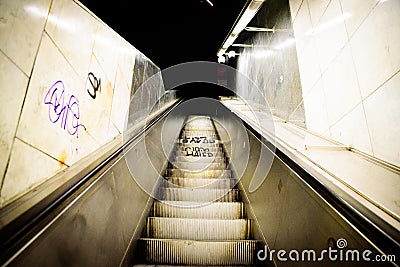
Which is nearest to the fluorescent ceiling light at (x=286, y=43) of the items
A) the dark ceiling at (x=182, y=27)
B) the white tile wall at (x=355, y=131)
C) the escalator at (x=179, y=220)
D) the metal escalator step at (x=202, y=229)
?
the dark ceiling at (x=182, y=27)

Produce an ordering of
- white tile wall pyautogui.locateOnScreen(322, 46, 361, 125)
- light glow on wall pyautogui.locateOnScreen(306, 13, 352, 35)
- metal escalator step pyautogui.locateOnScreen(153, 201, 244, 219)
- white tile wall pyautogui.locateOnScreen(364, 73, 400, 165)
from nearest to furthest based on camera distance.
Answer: white tile wall pyautogui.locateOnScreen(364, 73, 400, 165)
white tile wall pyautogui.locateOnScreen(322, 46, 361, 125)
light glow on wall pyautogui.locateOnScreen(306, 13, 352, 35)
metal escalator step pyautogui.locateOnScreen(153, 201, 244, 219)

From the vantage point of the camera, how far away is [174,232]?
7.50 feet

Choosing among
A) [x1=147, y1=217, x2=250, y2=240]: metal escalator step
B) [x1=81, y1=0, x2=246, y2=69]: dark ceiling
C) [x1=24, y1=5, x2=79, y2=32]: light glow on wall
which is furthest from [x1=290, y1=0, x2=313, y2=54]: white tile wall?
[x1=24, y1=5, x2=79, y2=32]: light glow on wall

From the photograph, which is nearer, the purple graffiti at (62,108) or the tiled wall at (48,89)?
the tiled wall at (48,89)

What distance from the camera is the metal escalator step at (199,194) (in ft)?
9.45

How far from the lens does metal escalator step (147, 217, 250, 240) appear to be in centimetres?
227

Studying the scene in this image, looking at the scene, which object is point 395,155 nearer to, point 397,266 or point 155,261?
point 397,266

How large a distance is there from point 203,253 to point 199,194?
93 centimetres

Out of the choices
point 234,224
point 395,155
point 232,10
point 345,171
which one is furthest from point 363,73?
point 232,10

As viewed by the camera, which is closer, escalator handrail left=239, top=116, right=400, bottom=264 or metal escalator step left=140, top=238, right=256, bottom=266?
escalator handrail left=239, top=116, right=400, bottom=264

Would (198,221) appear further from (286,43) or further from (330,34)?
(286,43)

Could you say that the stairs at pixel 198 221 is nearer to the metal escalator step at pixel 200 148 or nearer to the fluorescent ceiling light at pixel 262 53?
the metal escalator step at pixel 200 148

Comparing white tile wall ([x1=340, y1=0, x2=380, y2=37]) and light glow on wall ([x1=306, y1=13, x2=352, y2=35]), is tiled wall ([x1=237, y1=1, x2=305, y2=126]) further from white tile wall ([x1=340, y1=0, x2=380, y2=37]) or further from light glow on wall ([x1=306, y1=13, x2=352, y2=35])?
white tile wall ([x1=340, y1=0, x2=380, y2=37])

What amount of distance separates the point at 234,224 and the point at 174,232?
604mm
